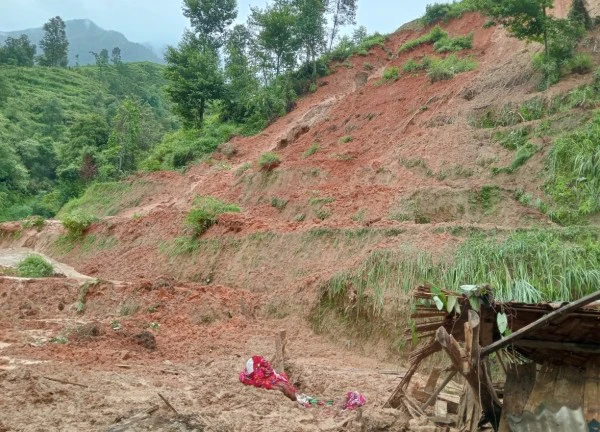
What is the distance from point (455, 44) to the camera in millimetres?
25266

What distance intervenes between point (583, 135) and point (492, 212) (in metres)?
2.59

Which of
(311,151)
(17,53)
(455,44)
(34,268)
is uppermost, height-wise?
(17,53)

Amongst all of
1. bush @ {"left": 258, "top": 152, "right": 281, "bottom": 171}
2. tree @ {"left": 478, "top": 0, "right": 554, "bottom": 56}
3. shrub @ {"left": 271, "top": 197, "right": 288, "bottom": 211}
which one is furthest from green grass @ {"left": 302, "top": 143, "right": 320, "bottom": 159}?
tree @ {"left": 478, "top": 0, "right": 554, "bottom": 56}

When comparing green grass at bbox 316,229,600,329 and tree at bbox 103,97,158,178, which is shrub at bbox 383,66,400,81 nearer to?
tree at bbox 103,97,158,178

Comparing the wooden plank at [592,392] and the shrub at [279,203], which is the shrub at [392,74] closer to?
the shrub at [279,203]

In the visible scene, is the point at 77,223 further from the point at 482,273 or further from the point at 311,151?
the point at 482,273

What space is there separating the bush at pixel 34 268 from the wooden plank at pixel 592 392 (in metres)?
15.0

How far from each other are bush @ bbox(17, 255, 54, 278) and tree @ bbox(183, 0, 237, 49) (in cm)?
2091

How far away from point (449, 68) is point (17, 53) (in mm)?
56914

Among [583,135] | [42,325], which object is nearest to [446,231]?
[583,135]

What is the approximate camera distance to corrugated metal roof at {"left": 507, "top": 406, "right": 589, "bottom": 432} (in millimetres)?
4293

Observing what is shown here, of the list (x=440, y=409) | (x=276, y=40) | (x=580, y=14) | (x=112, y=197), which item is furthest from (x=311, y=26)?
(x=440, y=409)

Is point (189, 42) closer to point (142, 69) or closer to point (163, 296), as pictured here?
point (163, 296)

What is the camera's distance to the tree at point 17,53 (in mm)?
63156
